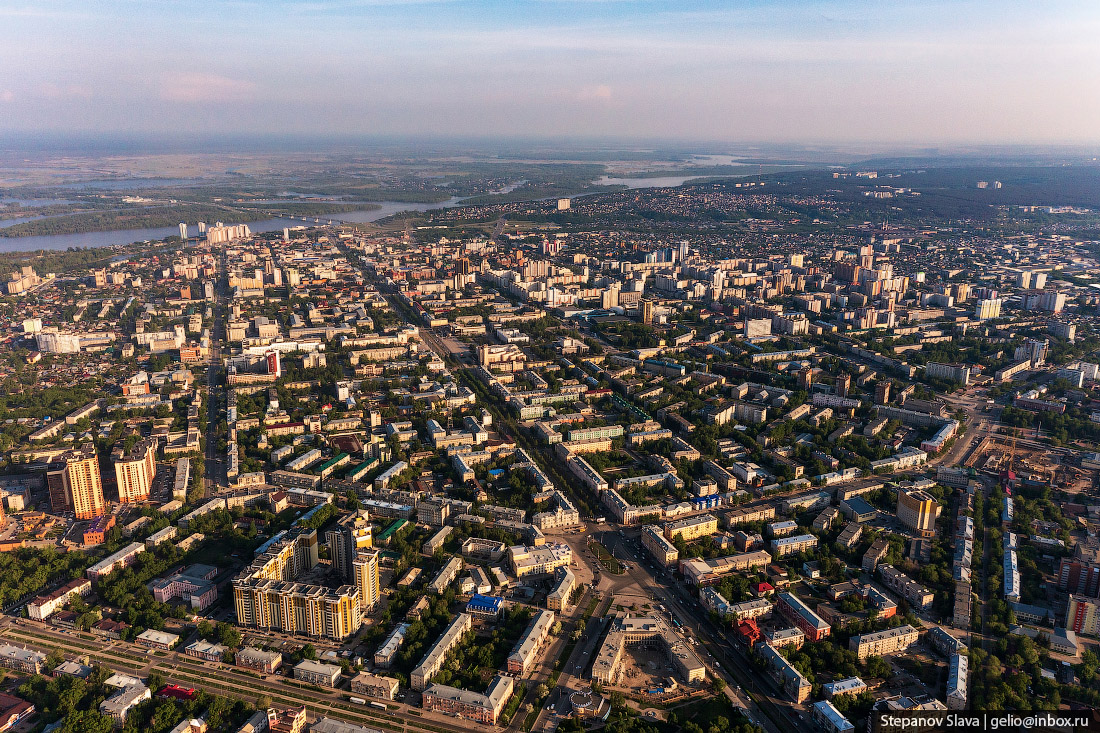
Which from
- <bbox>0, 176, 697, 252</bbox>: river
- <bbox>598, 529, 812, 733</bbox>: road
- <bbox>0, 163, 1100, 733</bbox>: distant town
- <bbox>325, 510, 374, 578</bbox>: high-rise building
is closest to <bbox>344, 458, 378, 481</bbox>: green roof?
<bbox>0, 163, 1100, 733</bbox>: distant town

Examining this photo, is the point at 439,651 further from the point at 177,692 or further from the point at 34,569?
the point at 34,569

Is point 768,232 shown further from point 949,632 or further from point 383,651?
point 383,651

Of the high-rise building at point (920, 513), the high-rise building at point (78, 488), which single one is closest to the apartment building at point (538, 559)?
the high-rise building at point (920, 513)

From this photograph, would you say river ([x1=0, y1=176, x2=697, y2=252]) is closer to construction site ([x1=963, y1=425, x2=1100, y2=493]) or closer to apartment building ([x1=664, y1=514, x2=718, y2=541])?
apartment building ([x1=664, y1=514, x2=718, y2=541])

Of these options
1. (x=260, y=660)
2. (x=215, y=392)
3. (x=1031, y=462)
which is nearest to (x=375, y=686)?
(x=260, y=660)

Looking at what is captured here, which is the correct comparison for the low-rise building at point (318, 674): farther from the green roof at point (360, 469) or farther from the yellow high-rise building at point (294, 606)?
the green roof at point (360, 469)

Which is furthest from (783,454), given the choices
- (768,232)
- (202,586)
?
(768,232)
